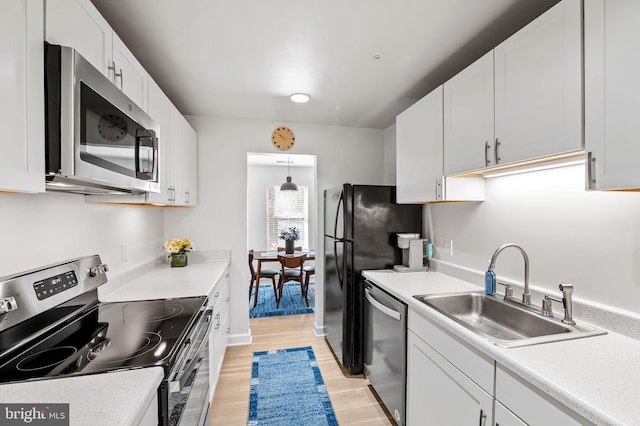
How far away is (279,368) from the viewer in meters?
2.66

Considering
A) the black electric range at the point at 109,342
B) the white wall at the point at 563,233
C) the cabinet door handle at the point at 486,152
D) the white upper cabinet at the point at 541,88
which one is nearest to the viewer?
the black electric range at the point at 109,342

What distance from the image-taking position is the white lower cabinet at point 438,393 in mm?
1216

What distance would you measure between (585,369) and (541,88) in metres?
1.08

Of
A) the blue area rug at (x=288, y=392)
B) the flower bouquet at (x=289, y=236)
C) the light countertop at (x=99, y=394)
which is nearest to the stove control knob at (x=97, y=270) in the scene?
the light countertop at (x=99, y=394)

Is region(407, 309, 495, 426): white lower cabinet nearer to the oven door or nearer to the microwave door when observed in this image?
the oven door

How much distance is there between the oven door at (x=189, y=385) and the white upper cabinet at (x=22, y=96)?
76 cm

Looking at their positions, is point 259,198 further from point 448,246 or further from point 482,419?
point 482,419

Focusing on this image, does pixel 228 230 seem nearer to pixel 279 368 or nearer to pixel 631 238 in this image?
pixel 279 368

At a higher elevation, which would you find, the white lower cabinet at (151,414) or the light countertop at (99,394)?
the light countertop at (99,394)

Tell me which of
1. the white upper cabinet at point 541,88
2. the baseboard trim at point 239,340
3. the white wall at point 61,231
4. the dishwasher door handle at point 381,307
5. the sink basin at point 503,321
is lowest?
the baseboard trim at point 239,340

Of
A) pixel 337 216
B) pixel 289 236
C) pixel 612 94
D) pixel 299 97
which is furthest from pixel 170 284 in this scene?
pixel 289 236

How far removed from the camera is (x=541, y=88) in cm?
125

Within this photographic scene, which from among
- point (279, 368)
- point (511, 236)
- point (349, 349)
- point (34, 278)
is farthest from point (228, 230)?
point (511, 236)

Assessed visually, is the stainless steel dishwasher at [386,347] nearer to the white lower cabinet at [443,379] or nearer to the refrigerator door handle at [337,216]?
the white lower cabinet at [443,379]
